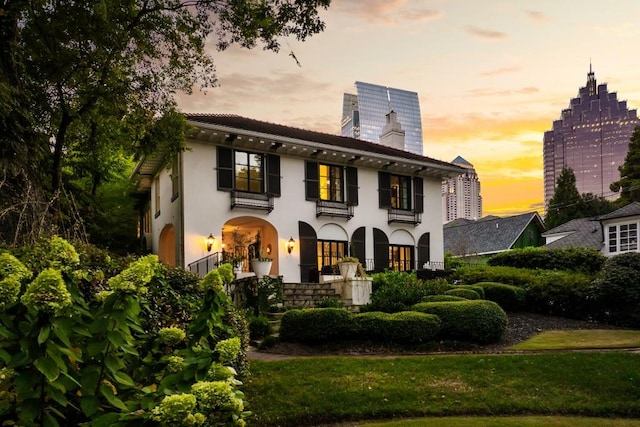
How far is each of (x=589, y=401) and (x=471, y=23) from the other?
1209 centimetres

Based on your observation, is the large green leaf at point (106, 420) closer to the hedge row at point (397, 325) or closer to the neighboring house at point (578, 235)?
the hedge row at point (397, 325)

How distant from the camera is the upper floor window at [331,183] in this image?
22562mm

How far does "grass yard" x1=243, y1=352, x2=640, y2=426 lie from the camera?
27.4 feet

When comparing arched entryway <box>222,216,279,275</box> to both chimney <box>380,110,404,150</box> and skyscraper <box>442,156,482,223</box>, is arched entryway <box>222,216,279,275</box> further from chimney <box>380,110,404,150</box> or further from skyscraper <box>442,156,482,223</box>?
skyscraper <box>442,156,482,223</box>

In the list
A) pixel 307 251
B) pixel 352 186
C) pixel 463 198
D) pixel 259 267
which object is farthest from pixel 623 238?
pixel 463 198

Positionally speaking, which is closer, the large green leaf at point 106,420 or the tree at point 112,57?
the large green leaf at point 106,420

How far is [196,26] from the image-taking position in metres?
13.4

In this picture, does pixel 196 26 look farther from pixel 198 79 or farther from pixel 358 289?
pixel 358 289

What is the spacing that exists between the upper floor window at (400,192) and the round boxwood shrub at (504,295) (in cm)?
791

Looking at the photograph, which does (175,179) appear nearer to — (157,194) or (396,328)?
(157,194)

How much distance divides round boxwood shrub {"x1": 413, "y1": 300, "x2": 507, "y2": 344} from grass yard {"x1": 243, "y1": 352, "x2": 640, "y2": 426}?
1.67 metres

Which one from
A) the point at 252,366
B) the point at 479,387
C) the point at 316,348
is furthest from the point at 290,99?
the point at 479,387

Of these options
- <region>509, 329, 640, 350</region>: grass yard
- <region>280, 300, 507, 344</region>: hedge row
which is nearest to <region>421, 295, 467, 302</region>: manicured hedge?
<region>280, 300, 507, 344</region>: hedge row

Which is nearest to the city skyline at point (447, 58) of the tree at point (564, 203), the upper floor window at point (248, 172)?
the upper floor window at point (248, 172)
